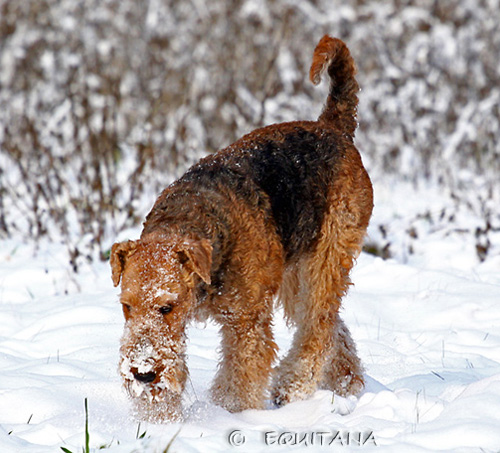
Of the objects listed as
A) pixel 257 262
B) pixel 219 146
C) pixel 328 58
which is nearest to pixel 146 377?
pixel 257 262

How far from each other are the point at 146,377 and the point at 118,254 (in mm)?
591

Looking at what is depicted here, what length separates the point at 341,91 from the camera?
4.39 metres

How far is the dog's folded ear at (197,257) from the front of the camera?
10.3 feet

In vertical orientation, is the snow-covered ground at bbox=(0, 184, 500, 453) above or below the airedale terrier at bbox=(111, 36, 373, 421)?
below

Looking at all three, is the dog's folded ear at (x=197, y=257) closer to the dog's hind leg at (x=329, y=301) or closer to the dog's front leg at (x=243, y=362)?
the dog's front leg at (x=243, y=362)

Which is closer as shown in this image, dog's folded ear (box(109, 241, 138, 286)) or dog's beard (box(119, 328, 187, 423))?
dog's beard (box(119, 328, 187, 423))

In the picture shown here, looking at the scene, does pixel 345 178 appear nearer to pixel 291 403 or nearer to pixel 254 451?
pixel 291 403

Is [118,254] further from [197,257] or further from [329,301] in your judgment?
[329,301]

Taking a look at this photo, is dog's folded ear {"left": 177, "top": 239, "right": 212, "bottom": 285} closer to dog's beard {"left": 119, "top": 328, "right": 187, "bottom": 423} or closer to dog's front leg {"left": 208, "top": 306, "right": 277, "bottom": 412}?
dog's beard {"left": 119, "top": 328, "right": 187, "bottom": 423}

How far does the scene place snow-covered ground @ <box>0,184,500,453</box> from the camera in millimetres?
2756

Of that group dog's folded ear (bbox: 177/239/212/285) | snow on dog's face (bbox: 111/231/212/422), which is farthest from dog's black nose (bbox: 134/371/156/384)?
dog's folded ear (bbox: 177/239/212/285)

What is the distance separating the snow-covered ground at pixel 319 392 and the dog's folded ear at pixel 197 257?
Result: 2.09ft

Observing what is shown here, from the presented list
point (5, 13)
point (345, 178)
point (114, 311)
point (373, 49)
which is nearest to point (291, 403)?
point (345, 178)

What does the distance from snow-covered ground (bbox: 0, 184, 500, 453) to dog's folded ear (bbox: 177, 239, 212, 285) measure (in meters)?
0.64
